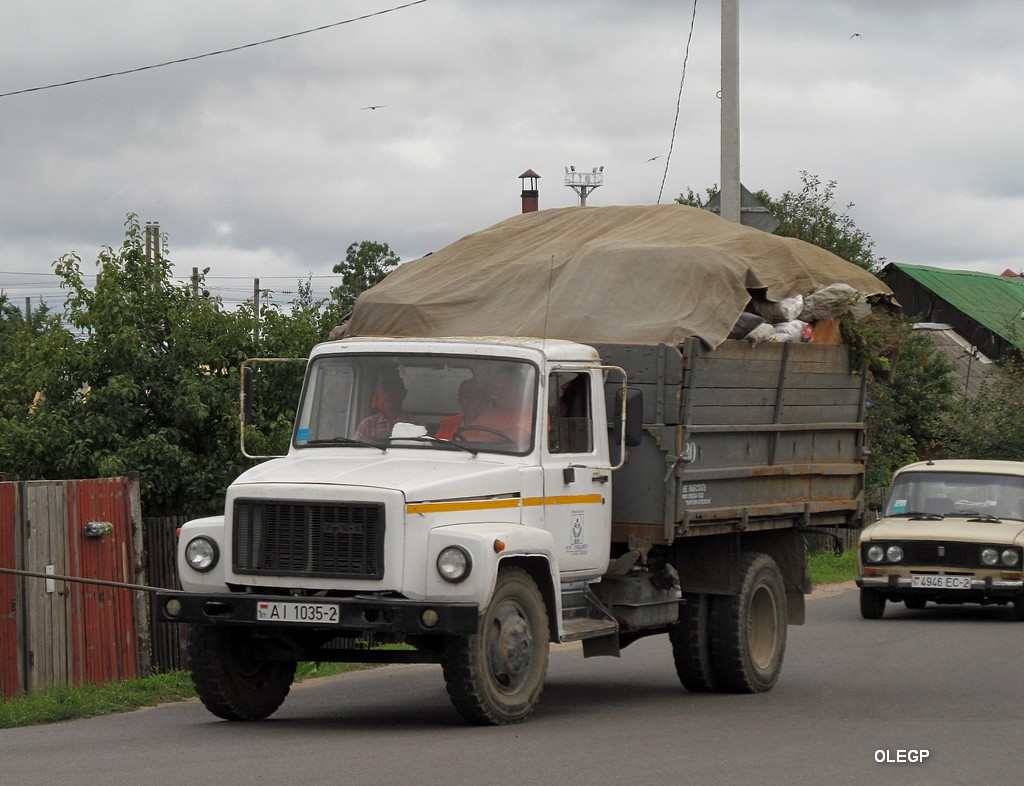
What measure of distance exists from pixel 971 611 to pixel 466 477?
40.8ft

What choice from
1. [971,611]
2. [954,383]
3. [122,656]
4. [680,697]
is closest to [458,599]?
[680,697]

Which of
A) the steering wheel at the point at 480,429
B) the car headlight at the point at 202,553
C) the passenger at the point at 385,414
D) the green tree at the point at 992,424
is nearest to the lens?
the car headlight at the point at 202,553

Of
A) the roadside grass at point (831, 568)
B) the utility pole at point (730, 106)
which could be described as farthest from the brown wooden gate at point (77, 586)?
the roadside grass at point (831, 568)

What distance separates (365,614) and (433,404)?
5.68ft

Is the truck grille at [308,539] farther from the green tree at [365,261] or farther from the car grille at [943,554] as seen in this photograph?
the green tree at [365,261]

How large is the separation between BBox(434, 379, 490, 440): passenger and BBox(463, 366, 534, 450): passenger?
0.04 metres

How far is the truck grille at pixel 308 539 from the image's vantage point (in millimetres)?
9000

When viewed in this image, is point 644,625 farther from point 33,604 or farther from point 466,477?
point 33,604

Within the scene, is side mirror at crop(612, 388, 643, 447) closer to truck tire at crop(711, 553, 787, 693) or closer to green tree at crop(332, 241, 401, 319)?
truck tire at crop(711, 553, 787, 693)

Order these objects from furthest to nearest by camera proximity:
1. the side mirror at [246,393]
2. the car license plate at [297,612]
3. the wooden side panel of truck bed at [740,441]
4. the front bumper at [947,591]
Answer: the front bumper at [947,591] → the wooden side panel of truck bed at [740,441] → the side mirror at [246,393] → the car license plate at [297,612]

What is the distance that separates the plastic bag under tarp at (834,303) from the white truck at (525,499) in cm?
14

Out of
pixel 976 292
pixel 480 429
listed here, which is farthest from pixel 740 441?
pixel 976 292

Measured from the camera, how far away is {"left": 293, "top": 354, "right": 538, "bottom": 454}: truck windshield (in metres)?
10.0

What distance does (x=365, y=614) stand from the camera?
8.91m
